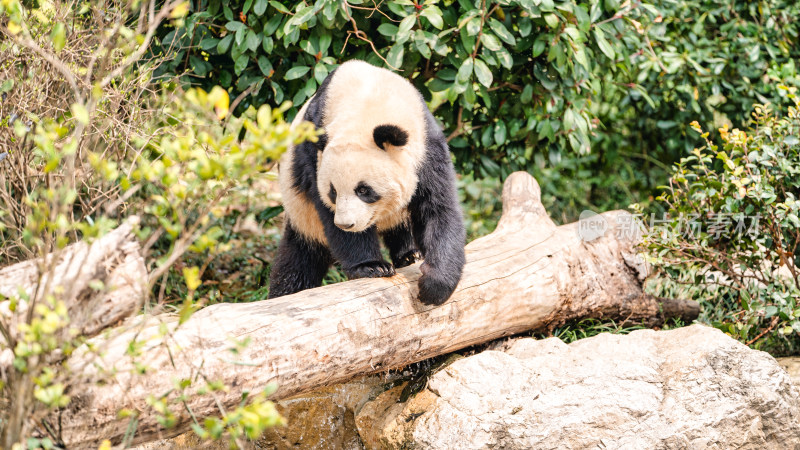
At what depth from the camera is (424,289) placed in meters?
3.46

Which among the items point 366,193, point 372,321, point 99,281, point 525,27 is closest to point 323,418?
point 372,321

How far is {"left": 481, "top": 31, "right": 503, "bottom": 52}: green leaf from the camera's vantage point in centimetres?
423

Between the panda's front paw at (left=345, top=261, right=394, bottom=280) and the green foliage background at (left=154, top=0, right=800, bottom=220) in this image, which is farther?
the green foliage background at (left=154, top=0, right=800, bottom=220)

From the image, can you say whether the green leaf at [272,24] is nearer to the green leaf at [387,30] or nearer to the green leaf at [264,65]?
the green leaf at [264,65]

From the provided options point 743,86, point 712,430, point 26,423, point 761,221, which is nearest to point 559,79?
point 761,221

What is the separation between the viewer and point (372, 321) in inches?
130

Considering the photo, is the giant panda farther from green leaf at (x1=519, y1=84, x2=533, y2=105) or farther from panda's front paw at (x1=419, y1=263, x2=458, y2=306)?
green leaf at (x1=519, y1=84, x2=533, y2=105)

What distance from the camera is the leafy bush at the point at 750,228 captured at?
158 inches

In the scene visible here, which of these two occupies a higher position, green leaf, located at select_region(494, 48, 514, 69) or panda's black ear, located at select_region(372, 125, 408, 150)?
panda's black ear, located at select_region(372, 125, 408, 150)

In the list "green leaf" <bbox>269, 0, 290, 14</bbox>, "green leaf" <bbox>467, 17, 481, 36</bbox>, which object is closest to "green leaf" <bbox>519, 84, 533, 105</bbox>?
"green leaf" <bbox>467, 17, 481, 36</bbox>

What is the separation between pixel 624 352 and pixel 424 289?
1.08 metres

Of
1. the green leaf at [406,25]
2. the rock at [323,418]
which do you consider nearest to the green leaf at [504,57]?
the green leaf at [406,25]

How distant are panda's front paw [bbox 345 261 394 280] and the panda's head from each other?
250 millimetres

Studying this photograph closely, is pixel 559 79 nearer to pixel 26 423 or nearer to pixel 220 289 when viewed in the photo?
pixel 220 289
